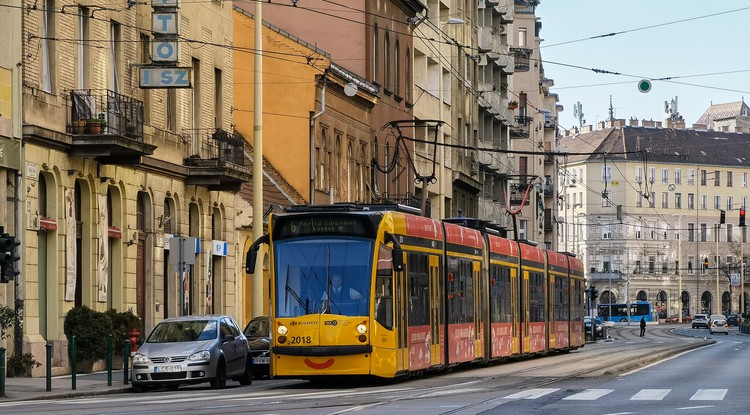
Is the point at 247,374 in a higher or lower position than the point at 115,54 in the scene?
lower

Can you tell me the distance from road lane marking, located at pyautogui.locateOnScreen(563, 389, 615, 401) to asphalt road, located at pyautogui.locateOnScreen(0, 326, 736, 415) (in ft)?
0.05

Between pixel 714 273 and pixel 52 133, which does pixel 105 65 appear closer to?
pixel 52 133

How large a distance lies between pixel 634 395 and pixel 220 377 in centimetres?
Result: 891

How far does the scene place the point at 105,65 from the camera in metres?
39.7

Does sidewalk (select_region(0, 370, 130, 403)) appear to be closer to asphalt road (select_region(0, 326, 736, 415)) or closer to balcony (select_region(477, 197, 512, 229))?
asphalt road (select_region(0, 326, 736, 415))

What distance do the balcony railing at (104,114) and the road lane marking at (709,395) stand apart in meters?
14.9

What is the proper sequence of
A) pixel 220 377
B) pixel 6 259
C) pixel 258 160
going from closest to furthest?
1. pixel 6 259
2. pixel 220 377
3. pixel 258 160

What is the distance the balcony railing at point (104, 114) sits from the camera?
37.3 metres

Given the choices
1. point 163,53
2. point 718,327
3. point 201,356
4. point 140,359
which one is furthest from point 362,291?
point 718,327

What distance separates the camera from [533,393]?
2703 cm

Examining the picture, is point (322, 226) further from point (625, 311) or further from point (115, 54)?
point (625, 311)

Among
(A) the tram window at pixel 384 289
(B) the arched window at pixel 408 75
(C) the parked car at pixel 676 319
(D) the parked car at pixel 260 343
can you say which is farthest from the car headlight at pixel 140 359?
(C) the parked car at pixel 676 319

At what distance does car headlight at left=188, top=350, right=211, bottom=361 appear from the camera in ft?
103

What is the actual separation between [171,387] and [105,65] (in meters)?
9.90
